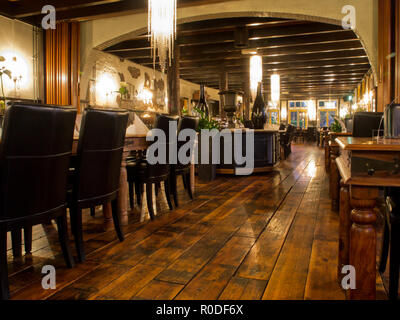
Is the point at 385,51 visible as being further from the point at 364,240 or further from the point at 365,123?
the point at 364,240

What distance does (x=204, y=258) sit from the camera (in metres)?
Answer: 2.24

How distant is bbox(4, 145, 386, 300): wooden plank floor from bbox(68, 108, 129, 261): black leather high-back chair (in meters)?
0.35

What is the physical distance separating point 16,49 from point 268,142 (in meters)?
5.25

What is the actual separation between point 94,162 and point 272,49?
858 centimetres

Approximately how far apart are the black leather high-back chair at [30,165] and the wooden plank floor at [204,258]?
39 cm

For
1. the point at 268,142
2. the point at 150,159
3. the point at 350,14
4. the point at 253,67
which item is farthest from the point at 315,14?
the point at 150,159

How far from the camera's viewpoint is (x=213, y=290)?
178cm

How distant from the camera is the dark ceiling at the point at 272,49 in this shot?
775 cm

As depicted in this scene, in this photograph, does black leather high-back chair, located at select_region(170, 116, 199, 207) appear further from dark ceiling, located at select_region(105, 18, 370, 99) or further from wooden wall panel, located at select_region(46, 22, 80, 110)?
dark ceiling, located at select_region(105, 18, 370, 99)

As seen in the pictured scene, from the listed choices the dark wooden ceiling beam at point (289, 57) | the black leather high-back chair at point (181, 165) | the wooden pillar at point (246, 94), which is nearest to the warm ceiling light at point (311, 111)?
the dark wooden ceiling beam at point (289, 57)

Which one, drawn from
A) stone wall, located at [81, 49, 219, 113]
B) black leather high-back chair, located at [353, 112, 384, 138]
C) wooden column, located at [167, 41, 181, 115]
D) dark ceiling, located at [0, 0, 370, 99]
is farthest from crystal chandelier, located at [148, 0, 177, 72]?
stone wall, located at [81, 49, 219, 113]

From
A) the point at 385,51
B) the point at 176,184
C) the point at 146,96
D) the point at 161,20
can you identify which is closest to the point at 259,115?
the point at 385,51

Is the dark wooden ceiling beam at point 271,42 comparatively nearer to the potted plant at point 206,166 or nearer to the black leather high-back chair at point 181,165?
the potted plant at point 206,166

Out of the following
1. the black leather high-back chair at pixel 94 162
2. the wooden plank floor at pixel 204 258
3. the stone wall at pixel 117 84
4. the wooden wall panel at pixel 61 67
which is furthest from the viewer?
the stone wall at pixel 117 84
